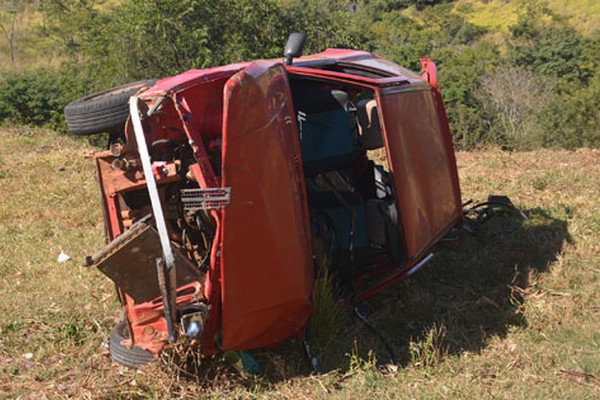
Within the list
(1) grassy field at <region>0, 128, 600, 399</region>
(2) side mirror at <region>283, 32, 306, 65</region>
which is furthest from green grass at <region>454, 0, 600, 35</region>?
(2) side mirror at <region>283, 32, 306, 65</region>

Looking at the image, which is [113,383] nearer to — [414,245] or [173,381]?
[173,381]

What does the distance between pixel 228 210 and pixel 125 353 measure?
1.27 m

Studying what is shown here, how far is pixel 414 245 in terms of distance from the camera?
4.96 m

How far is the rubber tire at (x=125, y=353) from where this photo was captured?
4.14 meters

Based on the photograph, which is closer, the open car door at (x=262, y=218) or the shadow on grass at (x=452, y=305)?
the open car door at (x=262, y=218)

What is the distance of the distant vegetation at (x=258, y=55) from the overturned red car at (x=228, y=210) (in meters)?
13.6

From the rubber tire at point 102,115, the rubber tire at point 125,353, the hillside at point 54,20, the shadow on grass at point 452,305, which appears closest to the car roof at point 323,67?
the rubber tire at point 102,115

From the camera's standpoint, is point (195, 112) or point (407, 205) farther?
point (407, 205)

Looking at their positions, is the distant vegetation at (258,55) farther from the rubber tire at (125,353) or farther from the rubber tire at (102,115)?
the rubber tire at (125,353)

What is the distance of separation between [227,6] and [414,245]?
58.7ft

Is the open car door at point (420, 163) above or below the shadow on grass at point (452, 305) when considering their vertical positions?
above

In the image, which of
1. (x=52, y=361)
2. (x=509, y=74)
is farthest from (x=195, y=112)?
(x=509, y=74)

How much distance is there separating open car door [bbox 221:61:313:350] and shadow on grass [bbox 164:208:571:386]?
0.36m

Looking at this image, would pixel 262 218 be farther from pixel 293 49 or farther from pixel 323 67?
pixel 323 67
